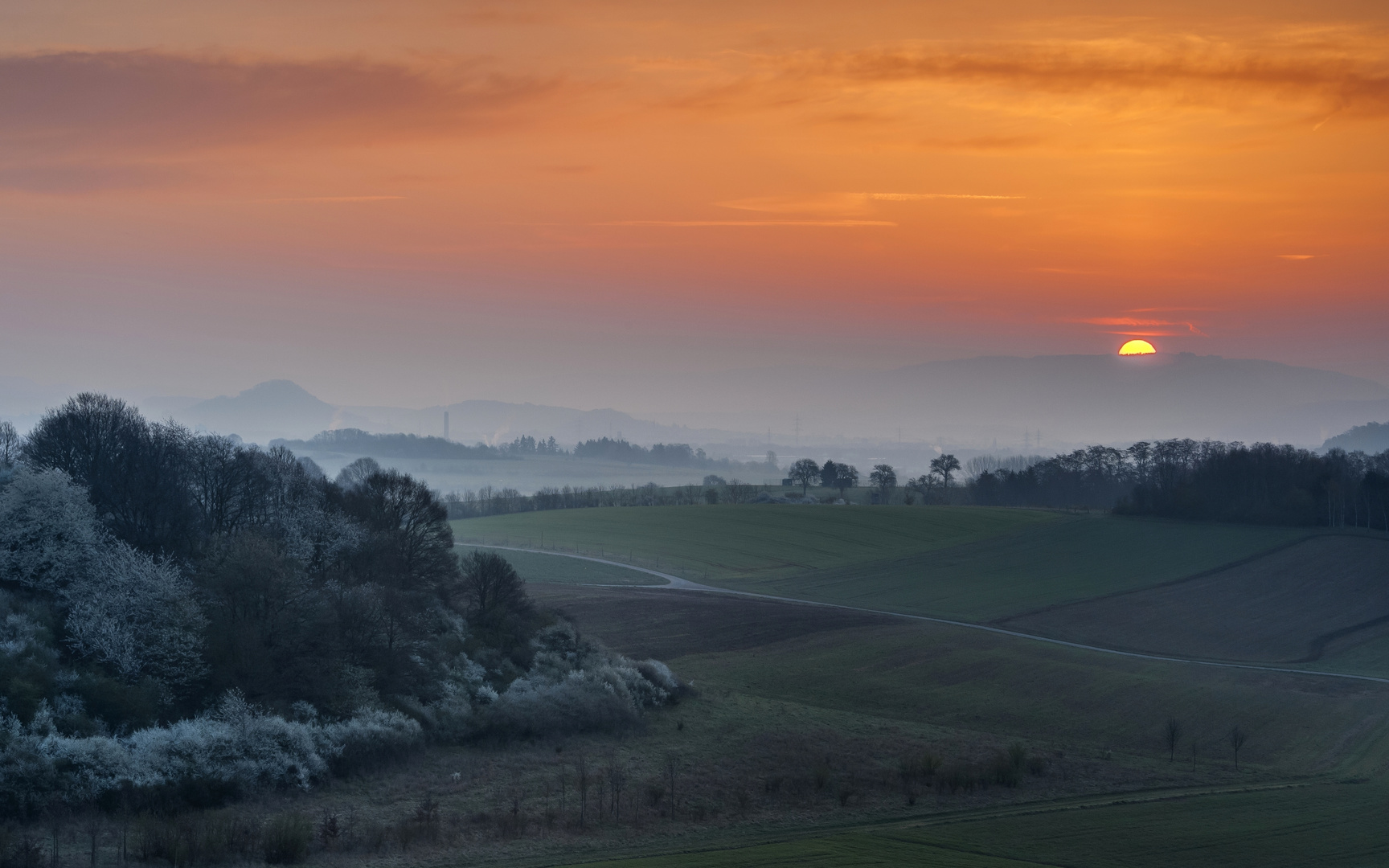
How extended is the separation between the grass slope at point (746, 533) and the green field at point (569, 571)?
4770mm

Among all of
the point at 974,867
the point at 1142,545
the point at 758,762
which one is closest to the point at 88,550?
the point at 758,762

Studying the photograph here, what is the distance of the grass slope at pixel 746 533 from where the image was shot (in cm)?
10100

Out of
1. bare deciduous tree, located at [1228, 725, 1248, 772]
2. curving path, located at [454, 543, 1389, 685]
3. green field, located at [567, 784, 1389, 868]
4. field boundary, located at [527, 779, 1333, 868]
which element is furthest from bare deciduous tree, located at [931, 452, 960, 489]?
green field, located at [567, 784, 1389, 868]

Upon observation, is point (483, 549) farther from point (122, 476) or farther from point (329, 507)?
point (122, 476)

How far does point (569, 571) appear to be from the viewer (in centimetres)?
9025

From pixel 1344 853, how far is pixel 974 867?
1136cm

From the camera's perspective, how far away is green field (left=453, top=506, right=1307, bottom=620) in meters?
83.9

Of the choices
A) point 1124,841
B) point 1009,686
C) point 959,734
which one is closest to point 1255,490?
point 1009,686

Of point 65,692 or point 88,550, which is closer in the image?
point 65,692

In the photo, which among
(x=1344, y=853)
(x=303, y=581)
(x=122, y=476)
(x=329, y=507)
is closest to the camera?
(x=1344, y=853)

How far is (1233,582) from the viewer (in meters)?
83.2

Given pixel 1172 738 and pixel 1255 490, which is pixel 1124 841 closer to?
pixel 1172 738

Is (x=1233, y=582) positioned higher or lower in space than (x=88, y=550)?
lower

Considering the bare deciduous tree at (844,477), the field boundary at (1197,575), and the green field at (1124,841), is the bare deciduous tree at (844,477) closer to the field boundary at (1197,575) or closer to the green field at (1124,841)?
the field boundary at (1197,575)
